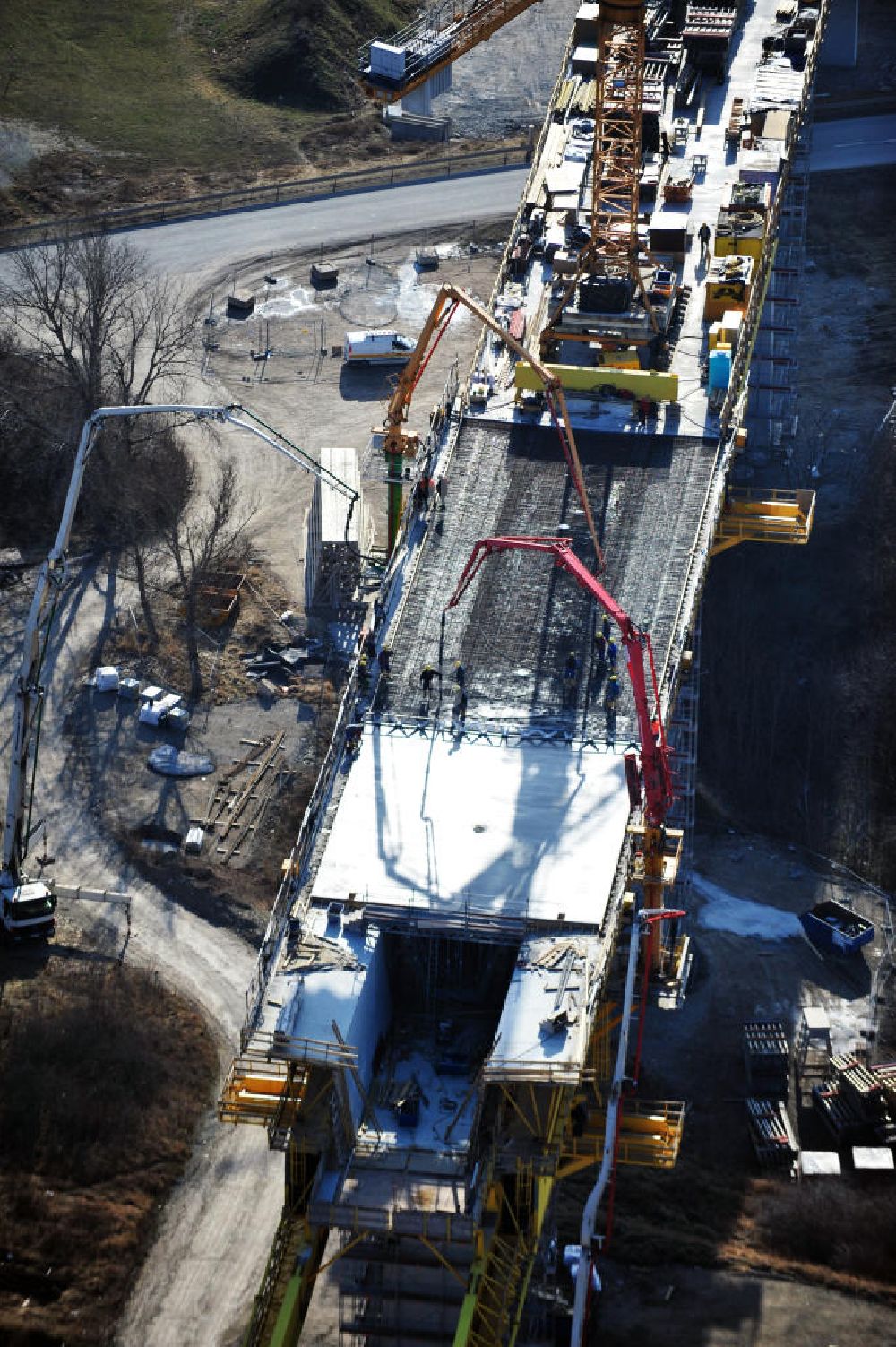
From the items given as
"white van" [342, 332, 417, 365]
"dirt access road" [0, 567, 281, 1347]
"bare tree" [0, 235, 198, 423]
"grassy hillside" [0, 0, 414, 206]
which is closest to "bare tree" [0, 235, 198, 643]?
"bare tree" [0, 235, 198, 423]

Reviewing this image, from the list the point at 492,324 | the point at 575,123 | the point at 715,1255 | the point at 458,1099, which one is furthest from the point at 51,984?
the point at 575,123

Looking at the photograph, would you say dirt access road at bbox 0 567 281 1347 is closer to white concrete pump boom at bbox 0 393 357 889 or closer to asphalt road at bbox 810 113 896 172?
white concrete pump boom at bbox 0 393 357 889

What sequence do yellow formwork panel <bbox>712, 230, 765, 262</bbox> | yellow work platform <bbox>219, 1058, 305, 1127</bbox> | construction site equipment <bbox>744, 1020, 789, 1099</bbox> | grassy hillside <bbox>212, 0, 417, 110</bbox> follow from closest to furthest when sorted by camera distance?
yellow work platform <bbox>219, 1058, 305, 1127</bbox> < construction site equipment <bbox>744, 1020, 789, 1099</bbox> < yellow formwork panel <bbox>712, 230, 765, 262</bbox> < grassy hillside <bbox>212, 0, 417, 110</bbox>

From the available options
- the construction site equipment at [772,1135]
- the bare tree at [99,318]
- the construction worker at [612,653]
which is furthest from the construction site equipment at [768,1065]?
the bare tree at [99,318]

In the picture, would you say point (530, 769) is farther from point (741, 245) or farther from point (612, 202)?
point (741, 245)

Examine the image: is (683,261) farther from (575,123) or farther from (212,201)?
(212,201)

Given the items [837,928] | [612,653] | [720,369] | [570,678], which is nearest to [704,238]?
[720,369]
